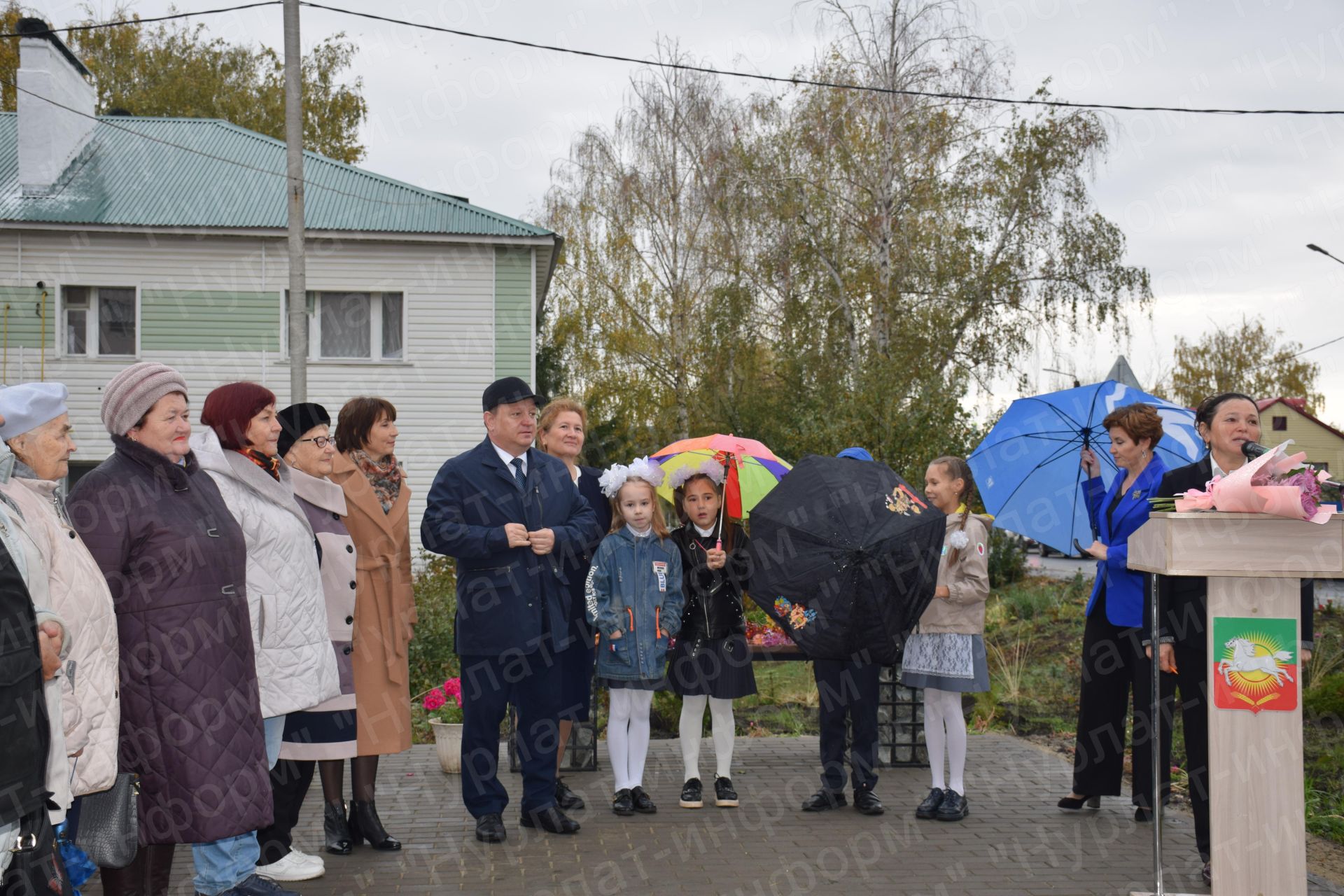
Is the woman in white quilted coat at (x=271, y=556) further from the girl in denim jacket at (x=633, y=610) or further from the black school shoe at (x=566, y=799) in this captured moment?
the black school shoe at (x=566, y=799)

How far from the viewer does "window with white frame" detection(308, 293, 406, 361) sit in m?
21.0

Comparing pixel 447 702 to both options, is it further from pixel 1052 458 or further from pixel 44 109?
pixel 44 109

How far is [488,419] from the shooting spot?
6.54 metres

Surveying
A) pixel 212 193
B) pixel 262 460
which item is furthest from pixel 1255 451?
pixel 212 193

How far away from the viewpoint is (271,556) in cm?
510

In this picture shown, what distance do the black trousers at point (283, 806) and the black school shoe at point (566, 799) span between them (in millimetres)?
1569

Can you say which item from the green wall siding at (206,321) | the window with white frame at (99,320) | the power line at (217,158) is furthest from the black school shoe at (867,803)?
the window with white frame at (99,320)

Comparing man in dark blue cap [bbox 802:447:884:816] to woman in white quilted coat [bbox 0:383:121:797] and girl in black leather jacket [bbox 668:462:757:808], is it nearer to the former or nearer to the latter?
girl in black leather jacket [bbox 668:462:757:808]

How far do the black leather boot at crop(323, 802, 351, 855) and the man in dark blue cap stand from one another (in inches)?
97.0

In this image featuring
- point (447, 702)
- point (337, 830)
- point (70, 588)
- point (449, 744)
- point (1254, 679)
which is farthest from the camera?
point (447, 702)

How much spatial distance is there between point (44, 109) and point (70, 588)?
796 inches

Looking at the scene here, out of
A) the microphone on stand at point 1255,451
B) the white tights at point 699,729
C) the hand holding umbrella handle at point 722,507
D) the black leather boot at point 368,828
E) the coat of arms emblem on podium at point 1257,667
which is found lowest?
the black leather boot at point 368,828

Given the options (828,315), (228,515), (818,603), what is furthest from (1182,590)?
(828,315)

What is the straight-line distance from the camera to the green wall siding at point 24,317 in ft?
67.3
